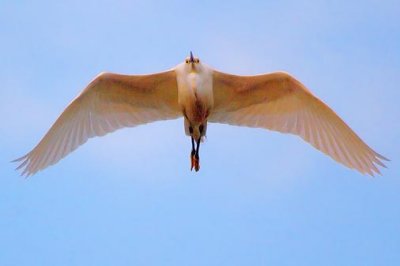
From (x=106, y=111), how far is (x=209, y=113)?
8.19 ft

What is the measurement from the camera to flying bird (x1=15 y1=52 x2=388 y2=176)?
20.2 metres

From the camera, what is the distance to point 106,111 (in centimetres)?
2081

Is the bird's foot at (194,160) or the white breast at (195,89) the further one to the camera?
the bird's foot at (194,160)

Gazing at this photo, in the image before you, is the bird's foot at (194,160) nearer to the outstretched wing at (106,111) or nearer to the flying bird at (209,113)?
the flying bird at (209,113)

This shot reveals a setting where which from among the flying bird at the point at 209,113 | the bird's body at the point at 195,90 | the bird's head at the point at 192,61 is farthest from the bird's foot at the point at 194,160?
the bird's head at the point at 192,61

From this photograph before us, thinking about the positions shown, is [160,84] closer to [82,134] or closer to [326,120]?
[82,134]

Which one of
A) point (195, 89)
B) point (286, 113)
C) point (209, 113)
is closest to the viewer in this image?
point (195, 89)

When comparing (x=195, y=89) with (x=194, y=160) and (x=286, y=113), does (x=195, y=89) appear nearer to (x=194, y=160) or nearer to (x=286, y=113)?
(x=194, y=160)

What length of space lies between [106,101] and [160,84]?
1.38 m

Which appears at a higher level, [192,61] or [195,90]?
[192,61]

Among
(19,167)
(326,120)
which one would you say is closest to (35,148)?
(19,167)

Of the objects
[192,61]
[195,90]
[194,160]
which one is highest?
[192,61]

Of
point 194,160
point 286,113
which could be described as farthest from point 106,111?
point 286,113

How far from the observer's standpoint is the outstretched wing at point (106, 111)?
20.3 metres
